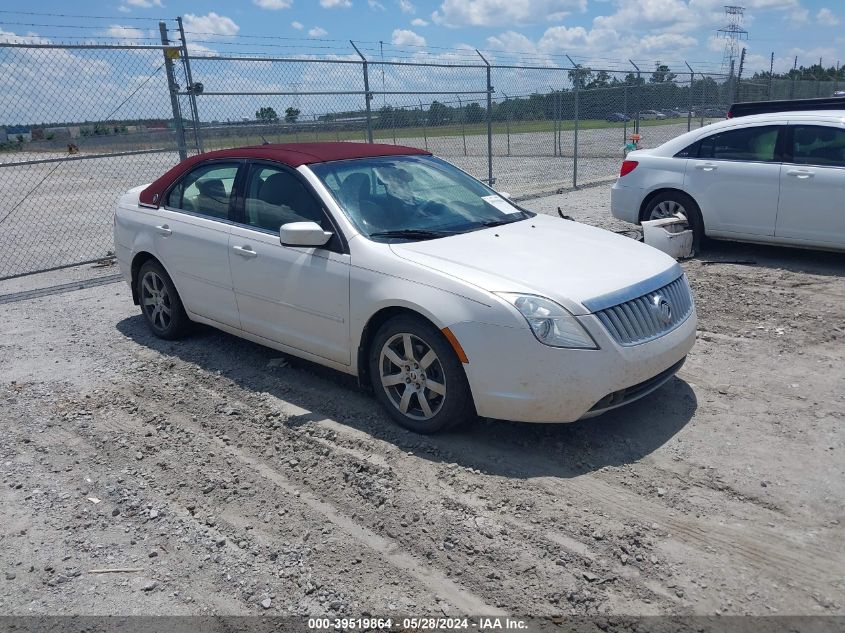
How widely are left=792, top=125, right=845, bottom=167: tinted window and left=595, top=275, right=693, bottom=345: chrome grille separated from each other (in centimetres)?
421

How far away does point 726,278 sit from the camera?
295 inches

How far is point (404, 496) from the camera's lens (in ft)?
12.1

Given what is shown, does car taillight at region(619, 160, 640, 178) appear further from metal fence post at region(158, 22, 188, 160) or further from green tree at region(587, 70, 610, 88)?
green tree at region(587, 70, 610, 88)

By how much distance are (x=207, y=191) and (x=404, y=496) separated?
10.1 feet

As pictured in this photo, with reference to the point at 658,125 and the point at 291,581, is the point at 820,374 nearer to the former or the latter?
the point at 291,581

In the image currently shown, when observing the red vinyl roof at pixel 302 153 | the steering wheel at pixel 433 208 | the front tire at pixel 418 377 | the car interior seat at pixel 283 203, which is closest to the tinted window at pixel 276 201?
the car interior seat at pixel 283 203

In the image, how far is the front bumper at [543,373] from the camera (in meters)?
3.76

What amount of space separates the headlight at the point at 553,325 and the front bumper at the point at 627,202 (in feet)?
18.3

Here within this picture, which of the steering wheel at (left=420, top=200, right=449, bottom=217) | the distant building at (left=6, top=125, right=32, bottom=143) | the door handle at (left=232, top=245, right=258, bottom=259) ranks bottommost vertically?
the door handle at (left=232, top=245, right=258, bottom=259)

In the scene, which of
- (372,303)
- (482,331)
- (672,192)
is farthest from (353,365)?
(672,192)

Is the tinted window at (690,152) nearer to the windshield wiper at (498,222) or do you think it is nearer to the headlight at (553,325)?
the windshield wiper at (498,222)

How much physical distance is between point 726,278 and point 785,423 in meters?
3.49

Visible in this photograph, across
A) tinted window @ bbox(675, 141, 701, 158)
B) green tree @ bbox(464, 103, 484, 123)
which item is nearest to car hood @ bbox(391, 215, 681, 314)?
tinted window @ bbox(675, 141, 701, 158)

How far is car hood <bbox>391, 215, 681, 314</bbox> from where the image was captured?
3.91 m
